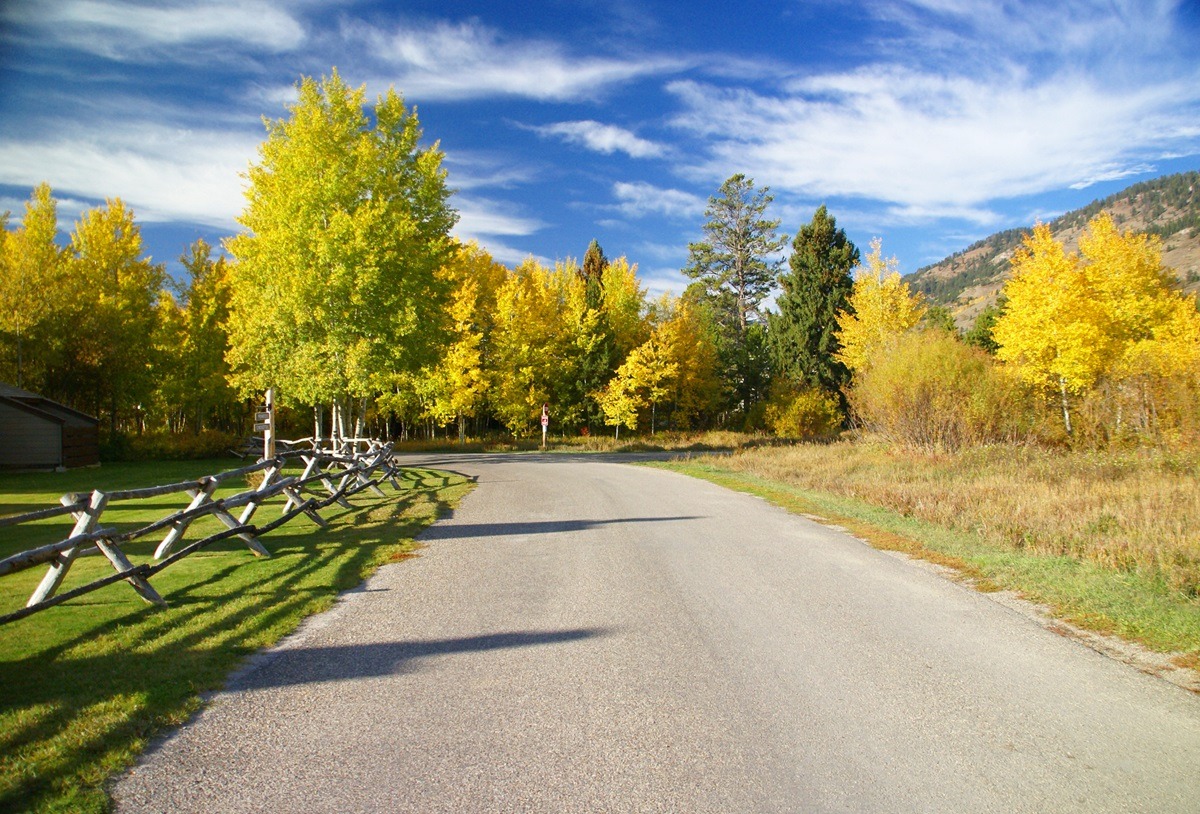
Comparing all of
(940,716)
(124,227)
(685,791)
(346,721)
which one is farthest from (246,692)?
(124,227)

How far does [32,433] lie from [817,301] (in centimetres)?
4230

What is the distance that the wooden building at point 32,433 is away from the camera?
23797 millimetres

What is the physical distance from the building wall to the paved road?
2398 cm

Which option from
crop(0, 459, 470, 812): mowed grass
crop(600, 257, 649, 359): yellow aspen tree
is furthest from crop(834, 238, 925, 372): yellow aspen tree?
crop(0, 459, 470, 812): mowed grass

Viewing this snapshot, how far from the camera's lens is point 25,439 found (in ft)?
78.6

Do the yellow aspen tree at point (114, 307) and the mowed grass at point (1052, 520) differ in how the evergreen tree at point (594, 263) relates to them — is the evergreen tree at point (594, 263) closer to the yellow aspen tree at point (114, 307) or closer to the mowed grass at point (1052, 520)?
the yellow aspen tree at point (114, 307)

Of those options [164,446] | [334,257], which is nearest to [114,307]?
[164,446]

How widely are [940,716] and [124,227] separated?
136 feet

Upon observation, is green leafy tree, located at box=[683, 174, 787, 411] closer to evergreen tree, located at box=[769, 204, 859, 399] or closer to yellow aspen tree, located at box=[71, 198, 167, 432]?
evergreen tree, located at box=[769, 204, 859, 399]

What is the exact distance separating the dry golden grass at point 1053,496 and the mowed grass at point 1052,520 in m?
0.03

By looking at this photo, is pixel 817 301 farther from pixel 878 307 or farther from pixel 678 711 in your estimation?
pixel 678 711

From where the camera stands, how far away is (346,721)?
4.25 metres

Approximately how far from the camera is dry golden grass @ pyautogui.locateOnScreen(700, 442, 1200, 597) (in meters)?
8.50

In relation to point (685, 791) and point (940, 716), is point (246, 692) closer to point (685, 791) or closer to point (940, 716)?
point (685, 791)
